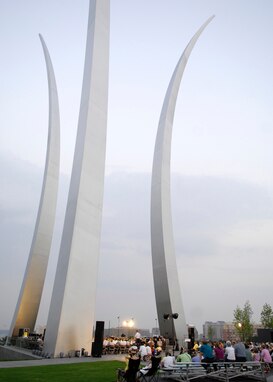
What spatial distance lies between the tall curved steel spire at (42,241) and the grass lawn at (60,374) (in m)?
16.4

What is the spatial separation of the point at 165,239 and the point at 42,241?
32.6 ft

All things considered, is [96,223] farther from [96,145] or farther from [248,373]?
[248,373]

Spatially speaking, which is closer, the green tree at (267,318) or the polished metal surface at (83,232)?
the polished metal surface at (83,232)

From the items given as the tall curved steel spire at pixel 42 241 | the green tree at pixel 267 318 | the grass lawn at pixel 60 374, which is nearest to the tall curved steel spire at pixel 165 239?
the tall curved steel spire at pixel 42 241

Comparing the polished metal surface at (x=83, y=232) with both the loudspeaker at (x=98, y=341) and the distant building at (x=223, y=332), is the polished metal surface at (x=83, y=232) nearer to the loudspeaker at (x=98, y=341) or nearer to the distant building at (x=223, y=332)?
the loudspeaker at (x=98, y=341)

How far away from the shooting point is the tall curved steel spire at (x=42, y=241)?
26453 millimetres

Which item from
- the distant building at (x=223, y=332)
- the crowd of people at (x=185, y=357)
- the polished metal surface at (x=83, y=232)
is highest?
the distant building at (x=223, y=332)

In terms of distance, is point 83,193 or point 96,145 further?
point 96,145

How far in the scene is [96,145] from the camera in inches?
725

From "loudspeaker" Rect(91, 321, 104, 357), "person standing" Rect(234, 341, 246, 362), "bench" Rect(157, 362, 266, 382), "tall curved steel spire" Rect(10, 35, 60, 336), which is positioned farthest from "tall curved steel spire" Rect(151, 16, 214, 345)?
"bench" Rect(157, 362, 266, 382)

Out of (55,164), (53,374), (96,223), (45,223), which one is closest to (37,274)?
(45,223)

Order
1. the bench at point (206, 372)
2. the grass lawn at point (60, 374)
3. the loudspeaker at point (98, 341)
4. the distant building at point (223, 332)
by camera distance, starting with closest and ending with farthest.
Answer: the grass lawn at point (60, 374) < the bench at point (206, 372) < the loudspeaker at point (98, 341) < the distant building at point (223, 332)

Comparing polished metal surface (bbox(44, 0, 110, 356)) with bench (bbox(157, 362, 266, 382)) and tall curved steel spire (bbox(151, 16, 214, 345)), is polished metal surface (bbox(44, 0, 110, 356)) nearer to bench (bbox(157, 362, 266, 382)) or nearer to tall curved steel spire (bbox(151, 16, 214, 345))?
bench (bbox(157, 362, 266, 382))

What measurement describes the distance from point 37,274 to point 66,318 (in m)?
13.0
